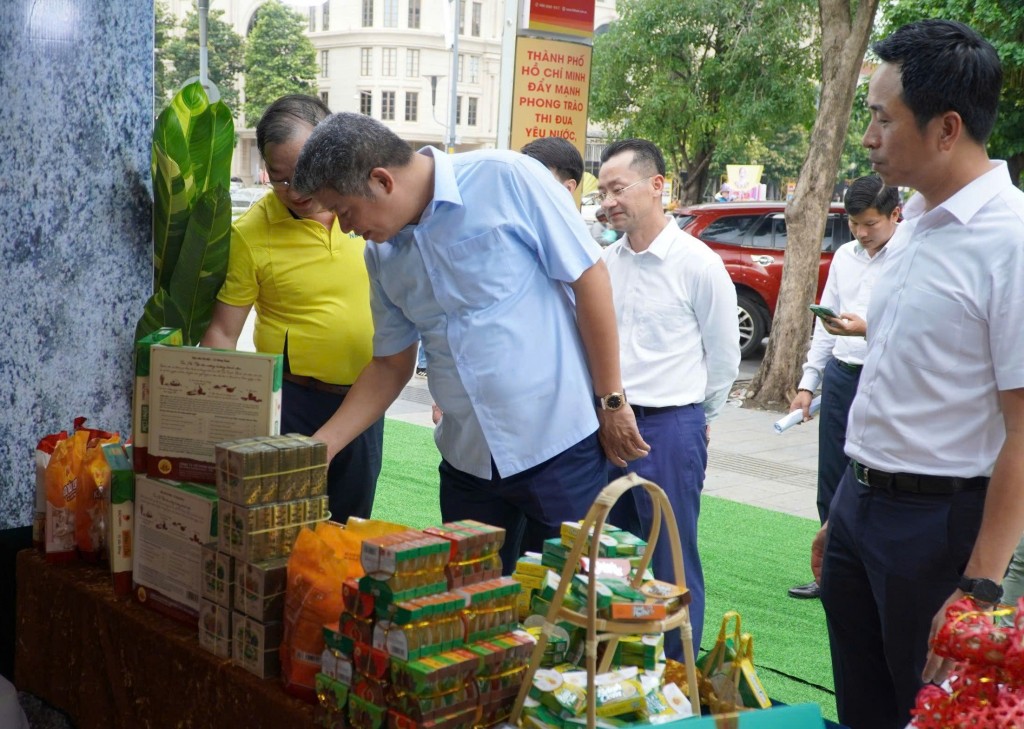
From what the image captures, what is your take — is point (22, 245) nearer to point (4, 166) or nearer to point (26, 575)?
point (4, 166)

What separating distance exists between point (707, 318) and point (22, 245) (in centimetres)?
204

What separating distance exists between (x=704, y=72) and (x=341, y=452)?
17.7m

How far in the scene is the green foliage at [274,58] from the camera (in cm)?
4544

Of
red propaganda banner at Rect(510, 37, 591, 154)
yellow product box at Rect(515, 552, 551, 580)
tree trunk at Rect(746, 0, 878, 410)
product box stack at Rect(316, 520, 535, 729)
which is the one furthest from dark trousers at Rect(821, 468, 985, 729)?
tree trunk at Rect(746, 0, 878, 410)

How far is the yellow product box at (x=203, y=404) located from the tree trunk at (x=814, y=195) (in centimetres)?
679

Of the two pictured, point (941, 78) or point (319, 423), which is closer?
point (941, 78)

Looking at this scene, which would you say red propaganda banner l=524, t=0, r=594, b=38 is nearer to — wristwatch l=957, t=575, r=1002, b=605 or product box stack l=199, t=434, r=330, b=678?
product box stack l=199, t=434, r=330, b=678

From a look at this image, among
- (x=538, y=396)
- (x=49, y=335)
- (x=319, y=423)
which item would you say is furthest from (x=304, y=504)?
(x=49, y=335)

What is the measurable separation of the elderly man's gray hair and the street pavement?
429 centimetres

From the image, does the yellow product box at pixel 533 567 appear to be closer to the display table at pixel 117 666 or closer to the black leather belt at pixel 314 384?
the display table at pixel 117 666

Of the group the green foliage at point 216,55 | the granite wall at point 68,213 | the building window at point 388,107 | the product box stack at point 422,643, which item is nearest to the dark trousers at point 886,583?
the product box stack at point 422,643

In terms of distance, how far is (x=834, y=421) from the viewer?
13.3ft

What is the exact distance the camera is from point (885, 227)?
4.04 meters

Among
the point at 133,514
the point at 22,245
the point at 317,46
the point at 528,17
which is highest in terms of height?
the point at 317,46
